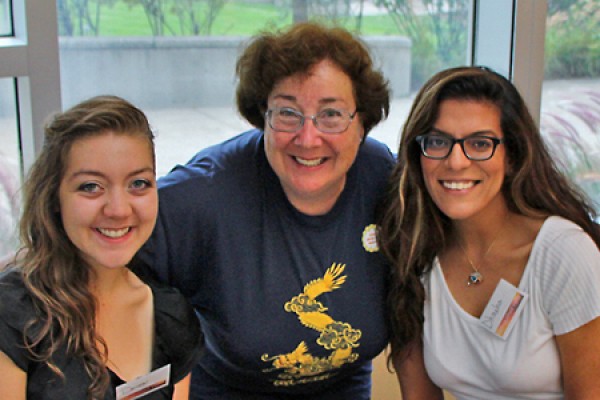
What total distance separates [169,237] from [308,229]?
363 mm

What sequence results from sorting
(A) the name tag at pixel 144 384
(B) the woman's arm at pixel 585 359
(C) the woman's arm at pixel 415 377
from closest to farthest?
(A) the name tag at pixel 144 384 → (B) the woman's arm at pixel 585 359 → (C) the woman's arm at pixel 415 377

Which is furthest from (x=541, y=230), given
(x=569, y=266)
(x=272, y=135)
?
(x=272, y=135)

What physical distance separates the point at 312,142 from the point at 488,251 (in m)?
0.58

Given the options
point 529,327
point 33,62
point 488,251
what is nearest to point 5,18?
point 33,62

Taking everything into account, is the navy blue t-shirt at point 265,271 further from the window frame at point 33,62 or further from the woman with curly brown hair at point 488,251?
the window frame at point 33,62

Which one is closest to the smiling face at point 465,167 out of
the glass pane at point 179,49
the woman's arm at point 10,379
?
the glass pane at point 179,49

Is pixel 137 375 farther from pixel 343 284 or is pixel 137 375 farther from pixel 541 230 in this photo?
pixel 541 230

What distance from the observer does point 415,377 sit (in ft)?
7.45

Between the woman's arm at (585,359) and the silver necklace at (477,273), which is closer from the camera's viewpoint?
the woman's arm at (585,359)

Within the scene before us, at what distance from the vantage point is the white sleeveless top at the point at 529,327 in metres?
1.97

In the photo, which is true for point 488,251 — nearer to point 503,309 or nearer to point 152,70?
point 503,309

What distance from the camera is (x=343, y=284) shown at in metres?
2.10

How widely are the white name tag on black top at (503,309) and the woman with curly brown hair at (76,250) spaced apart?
2.96ft

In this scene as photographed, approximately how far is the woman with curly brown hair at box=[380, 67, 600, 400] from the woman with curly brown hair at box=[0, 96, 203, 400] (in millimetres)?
733
